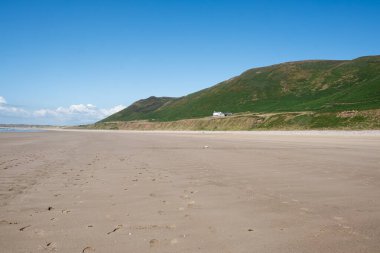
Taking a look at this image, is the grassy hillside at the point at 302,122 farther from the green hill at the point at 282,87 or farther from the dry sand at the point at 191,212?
the dry sand at the point at 191,212

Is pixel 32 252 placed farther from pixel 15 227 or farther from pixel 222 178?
pixel 222 178

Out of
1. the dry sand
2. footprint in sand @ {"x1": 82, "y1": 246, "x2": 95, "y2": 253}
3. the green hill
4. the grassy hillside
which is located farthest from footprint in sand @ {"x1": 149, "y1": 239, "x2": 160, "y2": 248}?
the green hill

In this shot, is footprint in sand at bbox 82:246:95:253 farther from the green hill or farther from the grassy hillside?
the green hill

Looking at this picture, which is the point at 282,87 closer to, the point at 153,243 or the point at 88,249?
the point at 153,243

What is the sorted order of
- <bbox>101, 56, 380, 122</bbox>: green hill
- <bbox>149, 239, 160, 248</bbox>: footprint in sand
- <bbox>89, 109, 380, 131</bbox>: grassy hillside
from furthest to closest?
<bbox>101, 56, 380, 122</bbox>: green hill → <bbox>89, 109, 380, 131</bbox>: grassy hillside → <bbox>149, 239, 160, 248</bbox>: footprint in sand

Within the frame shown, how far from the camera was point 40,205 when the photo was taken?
7.20 metres

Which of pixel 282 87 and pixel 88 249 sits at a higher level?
pixel 282 87

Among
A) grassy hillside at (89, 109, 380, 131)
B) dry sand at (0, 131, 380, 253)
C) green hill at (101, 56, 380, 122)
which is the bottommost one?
dry sand at (0, 131, 380, 253)

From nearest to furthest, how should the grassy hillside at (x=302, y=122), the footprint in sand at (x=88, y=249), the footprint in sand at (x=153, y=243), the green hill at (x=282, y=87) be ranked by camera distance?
1. the footprint in sand at (x=88, y=249)
2. the footprint in sand at (x=153, y=243)
3. the grassy hillside at (x=302, y=122)
4. the green hill at (x=282, y=87)

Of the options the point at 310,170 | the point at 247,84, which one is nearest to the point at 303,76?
the point at 247,84

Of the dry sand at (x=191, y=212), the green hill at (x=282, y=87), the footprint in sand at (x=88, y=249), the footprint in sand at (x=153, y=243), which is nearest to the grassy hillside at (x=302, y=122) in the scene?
the green hill at (x=282, y=87)

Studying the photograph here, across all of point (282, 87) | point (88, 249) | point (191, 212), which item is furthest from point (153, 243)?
point (282, 87)

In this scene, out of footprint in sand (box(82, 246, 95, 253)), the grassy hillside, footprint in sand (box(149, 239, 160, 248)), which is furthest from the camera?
the grassy hillside

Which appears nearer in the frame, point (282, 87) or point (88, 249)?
point (88, 249)
